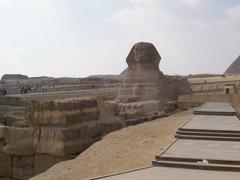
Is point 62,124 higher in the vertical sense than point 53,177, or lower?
higher

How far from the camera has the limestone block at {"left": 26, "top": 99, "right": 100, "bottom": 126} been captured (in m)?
9.69

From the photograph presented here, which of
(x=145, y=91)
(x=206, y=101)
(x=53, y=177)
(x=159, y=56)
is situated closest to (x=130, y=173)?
(x=53, y=177)

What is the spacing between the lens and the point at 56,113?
9695mm

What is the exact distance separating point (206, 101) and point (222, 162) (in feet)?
48.4

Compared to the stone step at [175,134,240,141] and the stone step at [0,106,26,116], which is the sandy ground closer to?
the stone step at [175,134,240,141]

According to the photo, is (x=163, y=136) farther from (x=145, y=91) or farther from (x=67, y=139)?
(x=145, y=91)

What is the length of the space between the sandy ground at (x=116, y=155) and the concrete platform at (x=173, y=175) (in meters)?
0.84

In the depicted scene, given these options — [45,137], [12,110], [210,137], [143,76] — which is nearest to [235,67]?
[143,76]

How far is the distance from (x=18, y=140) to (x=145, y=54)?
1500 centimetres

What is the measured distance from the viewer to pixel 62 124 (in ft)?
31.7

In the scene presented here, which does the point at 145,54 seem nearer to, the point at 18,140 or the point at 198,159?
the point at 18,140

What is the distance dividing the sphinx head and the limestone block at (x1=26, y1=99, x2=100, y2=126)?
14104mm

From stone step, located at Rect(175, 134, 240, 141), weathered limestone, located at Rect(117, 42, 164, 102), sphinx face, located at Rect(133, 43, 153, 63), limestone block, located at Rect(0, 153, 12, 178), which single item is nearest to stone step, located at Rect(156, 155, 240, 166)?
stone step, located at Rect(175, 134, 240, 141)

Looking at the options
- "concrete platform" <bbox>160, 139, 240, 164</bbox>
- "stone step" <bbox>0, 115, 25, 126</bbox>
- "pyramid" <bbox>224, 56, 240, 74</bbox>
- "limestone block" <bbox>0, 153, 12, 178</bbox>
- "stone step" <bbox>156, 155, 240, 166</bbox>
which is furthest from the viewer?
"pyramid" <bbox>224, 56, 240, 74</bbox>
